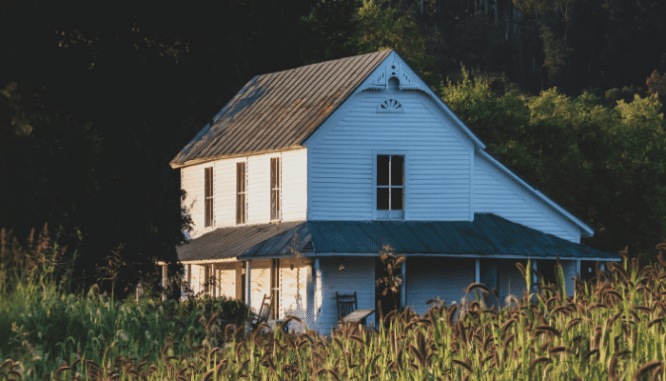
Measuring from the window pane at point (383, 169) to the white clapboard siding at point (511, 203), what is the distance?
3.30 metres

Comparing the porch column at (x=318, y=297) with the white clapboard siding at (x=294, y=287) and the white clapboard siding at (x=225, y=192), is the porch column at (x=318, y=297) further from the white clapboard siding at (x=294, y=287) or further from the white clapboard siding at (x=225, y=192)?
the white clapboard siding at (x=225, y=192)

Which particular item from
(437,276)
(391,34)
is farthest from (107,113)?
(391,34)

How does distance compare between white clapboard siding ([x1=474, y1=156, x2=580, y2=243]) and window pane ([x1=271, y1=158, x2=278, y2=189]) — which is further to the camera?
white clapboard siding ([x1=474, y1=156, x2=580, y2=243])

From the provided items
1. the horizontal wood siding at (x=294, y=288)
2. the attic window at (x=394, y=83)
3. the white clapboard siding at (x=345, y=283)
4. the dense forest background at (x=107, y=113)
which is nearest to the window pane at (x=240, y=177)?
the dense forest background at (x=107, y=113)

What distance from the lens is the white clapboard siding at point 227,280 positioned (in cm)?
3283

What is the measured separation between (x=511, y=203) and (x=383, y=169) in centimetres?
489

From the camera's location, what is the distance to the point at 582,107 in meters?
57.4

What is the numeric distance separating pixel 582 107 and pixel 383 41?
12.5 meters

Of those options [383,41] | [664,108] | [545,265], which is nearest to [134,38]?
[545,265]

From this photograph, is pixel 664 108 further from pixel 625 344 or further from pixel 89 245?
pixel 625 344

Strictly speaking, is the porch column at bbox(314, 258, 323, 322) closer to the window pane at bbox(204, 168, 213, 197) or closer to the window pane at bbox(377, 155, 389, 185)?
the window pane at bbox(377, 155, 389, 185)

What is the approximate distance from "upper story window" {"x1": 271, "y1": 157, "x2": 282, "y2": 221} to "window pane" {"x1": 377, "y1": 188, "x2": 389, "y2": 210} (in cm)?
313

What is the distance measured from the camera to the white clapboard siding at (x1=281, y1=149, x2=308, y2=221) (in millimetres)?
28859

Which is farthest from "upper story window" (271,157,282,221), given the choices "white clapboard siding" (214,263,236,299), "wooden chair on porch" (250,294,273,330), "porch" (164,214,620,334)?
"white clapboard siding" (214,263,236,299)
